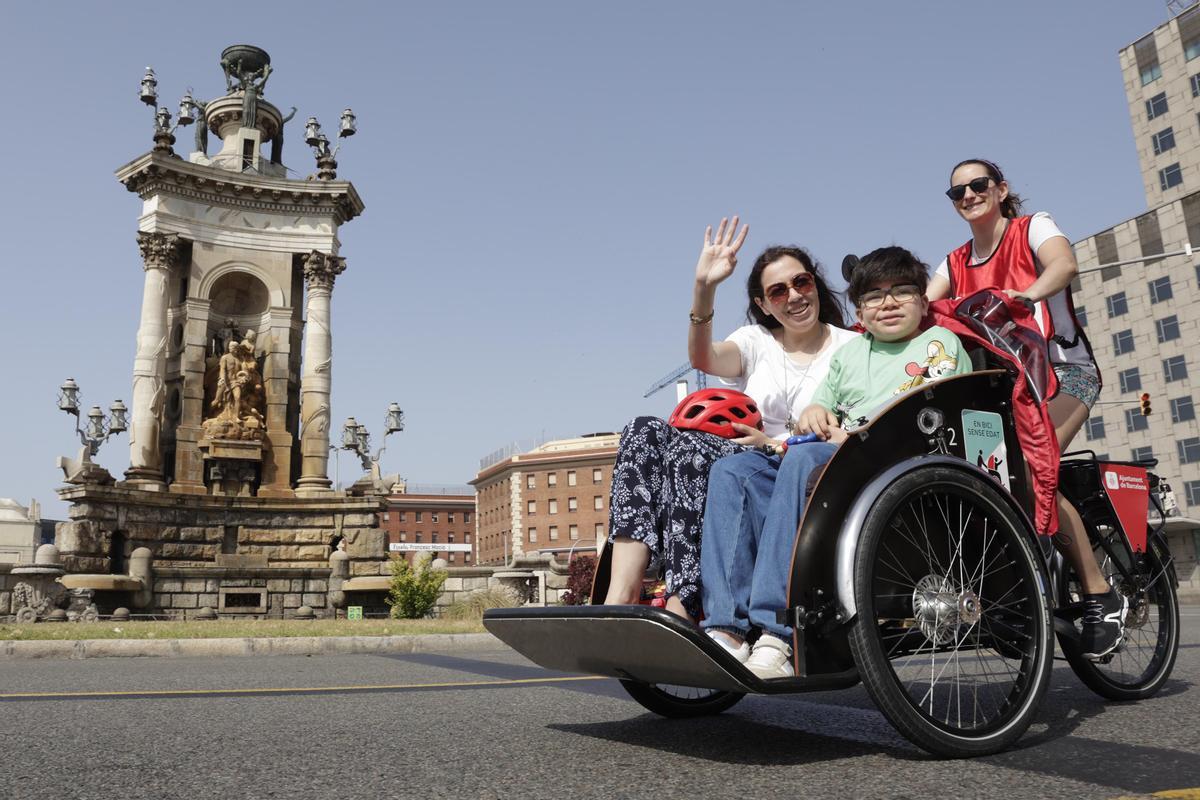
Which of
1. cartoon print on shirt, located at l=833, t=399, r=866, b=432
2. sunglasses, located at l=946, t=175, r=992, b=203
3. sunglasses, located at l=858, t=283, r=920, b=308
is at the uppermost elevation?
sunglasses, located at l=946, t=175, r=992, b=203

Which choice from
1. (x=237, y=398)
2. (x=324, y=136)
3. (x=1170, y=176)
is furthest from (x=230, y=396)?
(x=1170, y=176)

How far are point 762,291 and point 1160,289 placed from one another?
175ft

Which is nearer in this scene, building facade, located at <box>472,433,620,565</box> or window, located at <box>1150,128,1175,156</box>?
window, located at <box>1150,128,1175,156</box>

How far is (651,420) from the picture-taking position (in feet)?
10.4

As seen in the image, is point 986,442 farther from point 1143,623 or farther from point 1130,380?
Answer: point 1130,380

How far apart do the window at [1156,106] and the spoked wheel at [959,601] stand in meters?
58.6

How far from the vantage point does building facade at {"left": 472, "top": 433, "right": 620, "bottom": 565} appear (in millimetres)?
93875

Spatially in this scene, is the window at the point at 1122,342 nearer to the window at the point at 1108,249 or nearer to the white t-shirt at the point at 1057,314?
the window at the point at 1108,249

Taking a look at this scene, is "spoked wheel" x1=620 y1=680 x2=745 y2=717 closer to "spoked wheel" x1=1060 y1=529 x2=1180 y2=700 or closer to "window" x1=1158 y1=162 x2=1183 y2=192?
"spoked wheel" x1=1060 y1=529 x2=1180 y2=700

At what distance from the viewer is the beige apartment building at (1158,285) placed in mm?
46688

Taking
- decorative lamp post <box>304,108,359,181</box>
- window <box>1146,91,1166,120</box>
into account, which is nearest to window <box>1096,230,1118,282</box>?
window <box>1146,91,1166,120</box>

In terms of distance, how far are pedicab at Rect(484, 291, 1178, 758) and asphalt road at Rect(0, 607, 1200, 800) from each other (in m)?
0.19

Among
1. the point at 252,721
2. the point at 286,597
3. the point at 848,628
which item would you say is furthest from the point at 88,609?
the point at 848,628

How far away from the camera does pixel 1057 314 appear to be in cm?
393
